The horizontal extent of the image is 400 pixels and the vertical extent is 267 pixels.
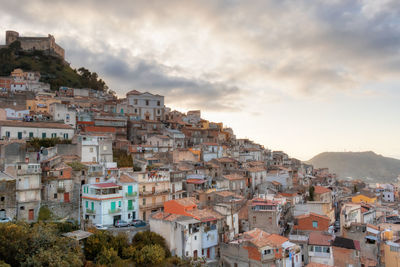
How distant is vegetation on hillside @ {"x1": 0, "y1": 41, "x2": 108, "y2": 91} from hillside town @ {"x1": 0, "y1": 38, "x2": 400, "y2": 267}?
33.5 m

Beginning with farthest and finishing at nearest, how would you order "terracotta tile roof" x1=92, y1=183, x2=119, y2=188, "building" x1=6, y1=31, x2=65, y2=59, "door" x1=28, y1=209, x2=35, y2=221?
"building" x1=6, y1=31, x2=65, y2=59 → "terracotta tile roof" x1=92, y1=183, x2=119, y2=188 → "door" x1=28, y1=209, x2=35, y2=221

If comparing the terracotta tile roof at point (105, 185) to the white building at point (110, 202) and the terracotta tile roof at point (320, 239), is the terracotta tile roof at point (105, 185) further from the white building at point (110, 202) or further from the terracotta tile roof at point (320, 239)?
the terracotta tile roof at point (320, 239)

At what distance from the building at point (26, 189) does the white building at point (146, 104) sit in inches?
1492

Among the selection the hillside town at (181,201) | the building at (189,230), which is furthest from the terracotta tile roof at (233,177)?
the building at (189,230)

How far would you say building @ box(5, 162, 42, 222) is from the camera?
28.4 m

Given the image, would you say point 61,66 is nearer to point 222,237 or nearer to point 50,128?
point 50,128

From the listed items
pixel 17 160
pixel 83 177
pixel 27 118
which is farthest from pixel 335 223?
pixel 27 118

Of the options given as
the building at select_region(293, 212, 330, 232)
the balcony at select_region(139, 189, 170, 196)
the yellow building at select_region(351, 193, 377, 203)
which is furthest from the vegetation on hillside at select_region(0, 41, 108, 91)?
the yellow building at select_region(351, 193, 377, 203)

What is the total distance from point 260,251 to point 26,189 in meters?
20.3

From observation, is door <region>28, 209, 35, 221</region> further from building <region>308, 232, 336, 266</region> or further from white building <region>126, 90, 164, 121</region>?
white building <region>126, 90, 164, 121</region>

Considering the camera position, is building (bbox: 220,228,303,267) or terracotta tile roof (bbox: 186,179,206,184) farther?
terracotta tile roof (bbox: 186,179,206,184)

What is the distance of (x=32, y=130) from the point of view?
40.9 meters

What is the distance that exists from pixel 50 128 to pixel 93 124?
10.8m

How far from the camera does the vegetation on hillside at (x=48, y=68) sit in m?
83.3
